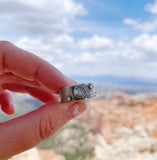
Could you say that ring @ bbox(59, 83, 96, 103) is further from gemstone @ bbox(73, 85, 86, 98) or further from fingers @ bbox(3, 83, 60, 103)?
fingers @ bbox(3, 83, 60, 103)

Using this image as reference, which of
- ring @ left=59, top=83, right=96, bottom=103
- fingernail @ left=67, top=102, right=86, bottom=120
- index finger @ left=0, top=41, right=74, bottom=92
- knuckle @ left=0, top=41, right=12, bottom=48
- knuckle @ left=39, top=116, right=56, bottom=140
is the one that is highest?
knuckle @ left=0, top=41, right=12, bottom=48

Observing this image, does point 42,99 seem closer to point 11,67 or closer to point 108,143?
point 11,67

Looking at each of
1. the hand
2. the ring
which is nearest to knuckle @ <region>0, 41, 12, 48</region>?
the hand

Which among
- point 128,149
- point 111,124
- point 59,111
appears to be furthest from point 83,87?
point 111,124

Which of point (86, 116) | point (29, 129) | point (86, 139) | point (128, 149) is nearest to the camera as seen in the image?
point (29, 129)

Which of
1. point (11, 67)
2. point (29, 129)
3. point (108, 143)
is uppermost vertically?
point (11, 67)

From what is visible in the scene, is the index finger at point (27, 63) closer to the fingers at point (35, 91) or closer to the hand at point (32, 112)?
the hand at point (32, 112)
